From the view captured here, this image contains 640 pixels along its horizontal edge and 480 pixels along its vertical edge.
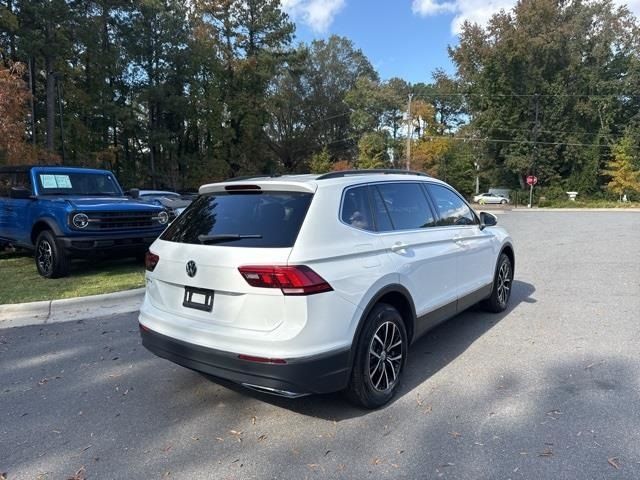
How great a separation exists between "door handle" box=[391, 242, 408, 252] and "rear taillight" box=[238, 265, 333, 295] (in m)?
0.94

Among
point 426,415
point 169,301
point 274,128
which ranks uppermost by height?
point 274,128

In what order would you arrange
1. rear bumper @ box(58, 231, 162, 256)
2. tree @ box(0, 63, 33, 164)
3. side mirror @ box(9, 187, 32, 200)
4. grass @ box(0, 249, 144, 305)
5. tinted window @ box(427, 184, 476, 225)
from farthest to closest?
tree @ box(0, 63, 33, 164) → side mirror @ box(9, 187, 32, 200) → rear bumper @ box(58, 231, 162, 256) → grass @ box(0, 249, 144, 305) → tinted window @ box(427, 184, 476, 225)

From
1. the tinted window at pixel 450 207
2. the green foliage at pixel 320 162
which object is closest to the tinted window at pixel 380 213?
the tinted window at pixel 450 207

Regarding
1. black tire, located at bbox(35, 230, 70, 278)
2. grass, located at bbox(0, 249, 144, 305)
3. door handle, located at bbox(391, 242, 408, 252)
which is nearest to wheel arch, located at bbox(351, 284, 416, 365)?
door handle, located at bbox(391, 242, 408, 252)

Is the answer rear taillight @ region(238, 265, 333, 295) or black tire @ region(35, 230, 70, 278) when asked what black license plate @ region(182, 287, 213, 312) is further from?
black tire @ region(35, 230, 70, 278)

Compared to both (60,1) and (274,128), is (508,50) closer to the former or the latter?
(274,128)

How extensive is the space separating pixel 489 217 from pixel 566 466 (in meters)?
3.44

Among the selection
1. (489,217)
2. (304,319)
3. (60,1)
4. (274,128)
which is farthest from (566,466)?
(274,128)

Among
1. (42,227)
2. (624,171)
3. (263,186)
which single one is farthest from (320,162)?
(263,186)

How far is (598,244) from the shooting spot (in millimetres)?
13297

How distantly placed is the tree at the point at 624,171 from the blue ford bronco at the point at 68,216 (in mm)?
50961

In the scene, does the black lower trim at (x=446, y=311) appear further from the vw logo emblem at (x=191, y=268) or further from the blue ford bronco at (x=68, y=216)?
the blue ford bronco at (x=68, y=216)

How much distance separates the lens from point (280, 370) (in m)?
2.92

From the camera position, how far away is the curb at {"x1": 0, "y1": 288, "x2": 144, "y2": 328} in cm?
580
